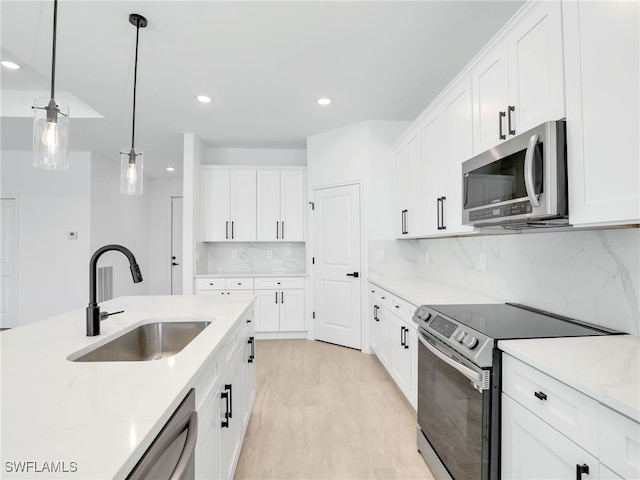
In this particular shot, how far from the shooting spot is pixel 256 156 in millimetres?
5133

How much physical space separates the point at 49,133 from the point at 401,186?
285 centimetres

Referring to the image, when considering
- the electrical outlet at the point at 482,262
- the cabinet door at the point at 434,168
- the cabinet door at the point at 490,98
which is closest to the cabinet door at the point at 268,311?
the cabinet door at the point at 434,168

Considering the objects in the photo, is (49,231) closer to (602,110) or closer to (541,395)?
(541,395)

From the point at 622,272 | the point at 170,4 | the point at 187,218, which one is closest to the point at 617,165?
the point at 622,272

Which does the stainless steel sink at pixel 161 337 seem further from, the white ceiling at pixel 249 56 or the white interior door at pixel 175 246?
the white interior door at pixel 175 246

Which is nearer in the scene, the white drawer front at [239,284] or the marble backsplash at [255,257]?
the white drawer front at [239,284]

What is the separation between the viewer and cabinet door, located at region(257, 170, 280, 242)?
15.6ft

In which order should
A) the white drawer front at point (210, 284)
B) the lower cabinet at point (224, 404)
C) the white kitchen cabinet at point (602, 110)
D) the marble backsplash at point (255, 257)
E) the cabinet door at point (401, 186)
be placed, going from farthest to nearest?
1. the marble backsplash at point (255, 257)
2. the white drawer front at point (210, 284)
3. the cabinet door at point (401, 186)
4. the lower cabinet at point (224, 404)
5. the white kitchen cabinet at point (602, 110)

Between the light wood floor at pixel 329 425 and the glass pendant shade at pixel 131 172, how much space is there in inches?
72.2

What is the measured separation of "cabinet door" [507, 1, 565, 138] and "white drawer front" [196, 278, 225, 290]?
3712mm

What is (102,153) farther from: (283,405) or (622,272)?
(622,272)

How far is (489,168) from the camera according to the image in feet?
5.66

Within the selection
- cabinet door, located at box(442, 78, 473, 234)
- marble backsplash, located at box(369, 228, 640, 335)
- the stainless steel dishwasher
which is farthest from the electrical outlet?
the stainless steel dishwasher

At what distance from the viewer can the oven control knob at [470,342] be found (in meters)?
1.35
